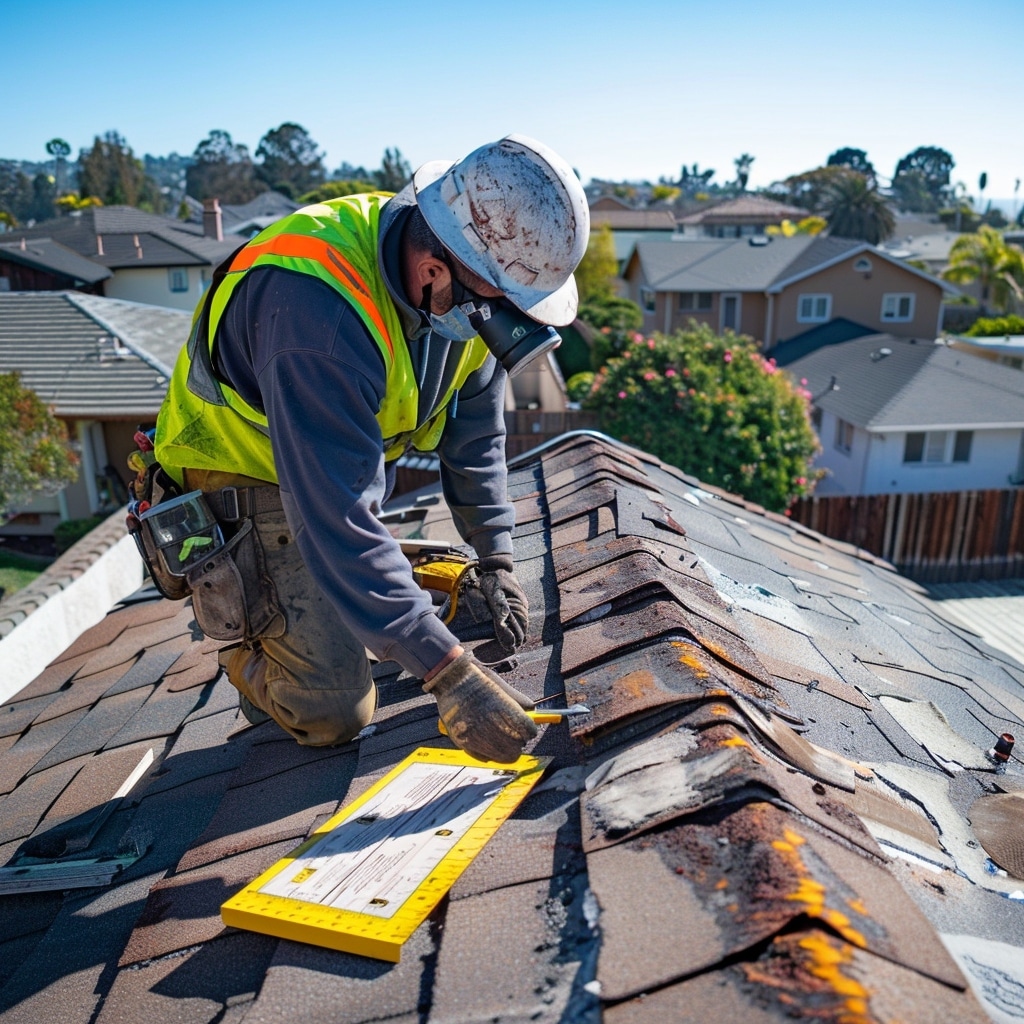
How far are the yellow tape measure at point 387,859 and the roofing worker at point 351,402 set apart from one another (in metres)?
0.15

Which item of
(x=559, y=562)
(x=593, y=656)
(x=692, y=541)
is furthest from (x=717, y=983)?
(x=692, y=541)

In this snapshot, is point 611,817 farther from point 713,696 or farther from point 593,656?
point 593,656

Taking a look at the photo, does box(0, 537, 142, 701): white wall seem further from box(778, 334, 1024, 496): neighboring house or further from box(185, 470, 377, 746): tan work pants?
box(778, 334, 1024, 496): neighboring house

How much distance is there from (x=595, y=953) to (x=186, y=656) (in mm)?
3010

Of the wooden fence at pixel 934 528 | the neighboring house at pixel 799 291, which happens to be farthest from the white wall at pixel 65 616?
the neighboring house at pixel 799 291

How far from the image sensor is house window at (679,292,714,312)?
93.5 feet

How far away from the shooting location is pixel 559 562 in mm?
3545

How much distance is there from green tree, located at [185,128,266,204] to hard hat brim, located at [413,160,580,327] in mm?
86436

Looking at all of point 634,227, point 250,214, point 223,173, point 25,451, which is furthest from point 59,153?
point 25,451

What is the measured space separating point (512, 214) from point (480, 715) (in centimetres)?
131

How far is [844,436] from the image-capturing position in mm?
18750

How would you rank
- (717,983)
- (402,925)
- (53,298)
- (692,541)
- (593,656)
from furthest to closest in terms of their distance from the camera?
1. (53,298)
2. (692,541)
3. (593,656)
4. (402,925)
5. (717,983)

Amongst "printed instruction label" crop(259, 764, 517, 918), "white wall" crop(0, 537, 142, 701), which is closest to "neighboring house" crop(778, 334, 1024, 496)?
"white wall" crop(0, 537, 142, 701)

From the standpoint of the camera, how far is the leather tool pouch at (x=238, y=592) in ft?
9.49
